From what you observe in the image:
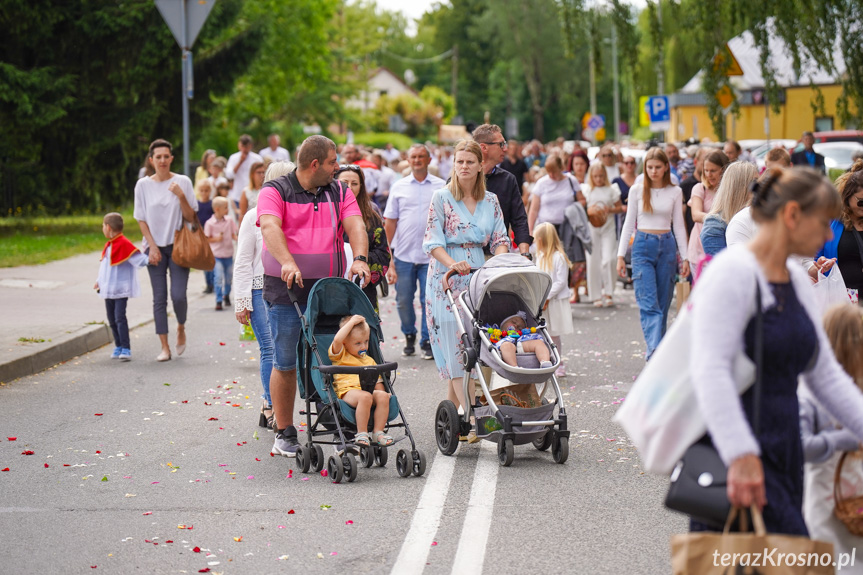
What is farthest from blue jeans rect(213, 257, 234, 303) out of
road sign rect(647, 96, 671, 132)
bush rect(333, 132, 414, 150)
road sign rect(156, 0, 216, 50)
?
bush rect(333, 132, 414, 150)

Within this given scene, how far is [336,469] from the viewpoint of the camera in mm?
6664

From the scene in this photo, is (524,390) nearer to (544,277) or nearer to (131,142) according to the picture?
(544,277)

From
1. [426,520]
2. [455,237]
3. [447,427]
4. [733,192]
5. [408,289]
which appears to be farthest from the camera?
[408,289]

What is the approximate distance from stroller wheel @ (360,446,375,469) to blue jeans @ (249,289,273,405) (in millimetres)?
1562

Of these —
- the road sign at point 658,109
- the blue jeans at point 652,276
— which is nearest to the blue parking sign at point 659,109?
the road sign at point 658,109

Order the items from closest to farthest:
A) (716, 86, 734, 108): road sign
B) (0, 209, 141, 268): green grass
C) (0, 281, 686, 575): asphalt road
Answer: (0, 281, 686, 575): asphalt road
(0, 209, 141, 268): green grass
(716, 86, 734, 108): road sign

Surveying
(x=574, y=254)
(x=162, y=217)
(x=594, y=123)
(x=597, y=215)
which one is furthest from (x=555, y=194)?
(x=594, y=123)

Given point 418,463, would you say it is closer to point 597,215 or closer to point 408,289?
point 408,289

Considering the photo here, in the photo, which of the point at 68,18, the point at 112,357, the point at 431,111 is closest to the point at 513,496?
the point at 112,357

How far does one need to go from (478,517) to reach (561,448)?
1.27m

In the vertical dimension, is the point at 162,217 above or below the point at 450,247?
above

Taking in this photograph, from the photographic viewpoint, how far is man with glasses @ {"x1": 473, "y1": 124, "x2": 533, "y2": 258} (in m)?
8.74

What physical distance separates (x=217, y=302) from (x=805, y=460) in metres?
12.4

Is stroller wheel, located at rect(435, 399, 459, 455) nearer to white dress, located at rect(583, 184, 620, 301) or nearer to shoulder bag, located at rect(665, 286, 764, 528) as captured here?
shoulder bag, located at rect(665, 286, 764, 528)
